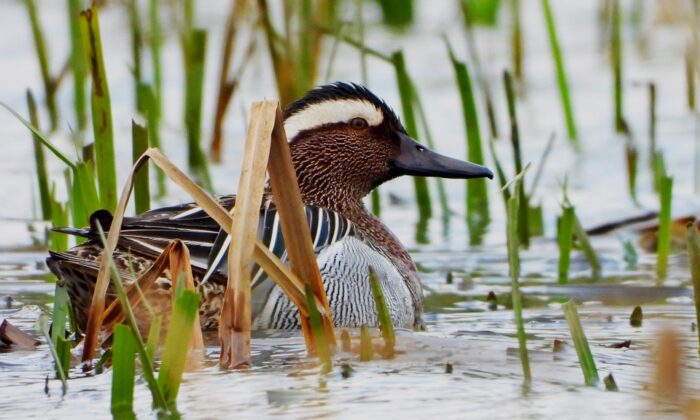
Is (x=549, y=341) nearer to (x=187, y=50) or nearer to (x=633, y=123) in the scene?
(x=187, y=50)

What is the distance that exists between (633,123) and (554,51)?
219cm

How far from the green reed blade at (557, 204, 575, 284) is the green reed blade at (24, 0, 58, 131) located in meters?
3.72

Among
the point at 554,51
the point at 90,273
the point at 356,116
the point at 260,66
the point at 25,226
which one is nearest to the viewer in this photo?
the point at 90,273

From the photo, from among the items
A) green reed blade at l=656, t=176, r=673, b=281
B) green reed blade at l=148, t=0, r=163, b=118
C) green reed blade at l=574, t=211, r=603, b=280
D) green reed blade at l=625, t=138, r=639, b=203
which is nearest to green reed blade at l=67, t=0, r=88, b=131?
green reed blade at l=148, t=0, r=163, b=118

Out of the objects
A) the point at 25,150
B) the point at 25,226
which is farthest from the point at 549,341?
the point at 25,150

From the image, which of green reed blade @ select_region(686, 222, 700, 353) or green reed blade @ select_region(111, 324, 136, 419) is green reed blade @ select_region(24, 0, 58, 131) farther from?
green reed blade @ select_region(686, 222, 700, 353)

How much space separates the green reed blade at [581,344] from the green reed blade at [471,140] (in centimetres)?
330

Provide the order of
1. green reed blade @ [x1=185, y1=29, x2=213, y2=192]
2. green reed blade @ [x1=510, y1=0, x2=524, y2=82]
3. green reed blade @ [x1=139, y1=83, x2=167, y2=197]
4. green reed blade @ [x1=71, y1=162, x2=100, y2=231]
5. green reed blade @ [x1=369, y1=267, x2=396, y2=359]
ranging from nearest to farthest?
green reed blade @ [x1=369, y1=267, x2=396, y2=359]
green reed blade @ [x1=71, y1=162, x2=100, y2=231]
green reed blade @ [x1=139, y1=83, x2=167, y2=197]
green reed blade @ [x1=185, y1=29, x2=213, y2=192]
green reed blade @ [x1=510, y1=0, x2=524, y2=82]

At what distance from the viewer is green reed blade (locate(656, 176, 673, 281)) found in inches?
245

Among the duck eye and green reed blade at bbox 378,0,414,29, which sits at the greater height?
green reed blade at bbox 378,0,414,29

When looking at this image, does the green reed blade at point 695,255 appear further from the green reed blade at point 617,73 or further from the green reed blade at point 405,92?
the green reed blade at point 617,73

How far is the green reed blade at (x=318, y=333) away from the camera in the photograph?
4133 millimetres

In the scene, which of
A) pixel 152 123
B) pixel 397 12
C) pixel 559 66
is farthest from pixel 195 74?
A: pixel 397 12

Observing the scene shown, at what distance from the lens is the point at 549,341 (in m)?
5.18
